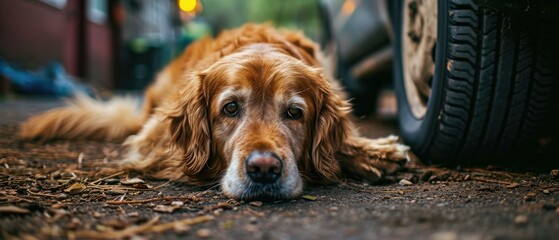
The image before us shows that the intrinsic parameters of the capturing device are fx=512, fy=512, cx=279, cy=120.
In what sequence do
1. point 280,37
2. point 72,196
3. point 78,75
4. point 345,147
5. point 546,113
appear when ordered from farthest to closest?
point 78,75
point 280,37
point 345,147
point 546,113
point 72,196

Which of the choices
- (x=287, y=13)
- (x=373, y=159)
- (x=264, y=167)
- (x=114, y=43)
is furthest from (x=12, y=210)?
(x=287, y=13)

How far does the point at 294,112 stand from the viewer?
2533 millimetres

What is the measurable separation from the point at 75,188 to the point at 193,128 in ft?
2.31

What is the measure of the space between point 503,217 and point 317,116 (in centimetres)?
131

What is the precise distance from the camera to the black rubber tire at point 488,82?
2205 mm

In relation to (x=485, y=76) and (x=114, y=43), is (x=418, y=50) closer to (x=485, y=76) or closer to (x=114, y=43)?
(x=485, y=76)

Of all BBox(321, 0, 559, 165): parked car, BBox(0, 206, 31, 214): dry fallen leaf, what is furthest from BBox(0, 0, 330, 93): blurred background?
BBox(0, 206, 31, 214): dry fallen leaf

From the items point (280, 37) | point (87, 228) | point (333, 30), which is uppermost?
point (333, 30)

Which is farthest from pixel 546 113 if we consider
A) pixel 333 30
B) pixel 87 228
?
pixel 333 30

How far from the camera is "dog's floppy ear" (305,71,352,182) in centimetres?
260

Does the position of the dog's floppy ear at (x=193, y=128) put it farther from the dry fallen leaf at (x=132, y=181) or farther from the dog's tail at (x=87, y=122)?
the dog's tail at (x=87, y=122)

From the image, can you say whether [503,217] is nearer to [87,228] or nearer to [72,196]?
[87,228]

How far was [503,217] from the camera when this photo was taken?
5.08 feet

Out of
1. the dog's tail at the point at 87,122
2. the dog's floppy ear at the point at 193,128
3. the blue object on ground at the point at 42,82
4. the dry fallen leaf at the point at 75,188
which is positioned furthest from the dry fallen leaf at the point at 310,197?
the blue object on ground at the point at 42,82
